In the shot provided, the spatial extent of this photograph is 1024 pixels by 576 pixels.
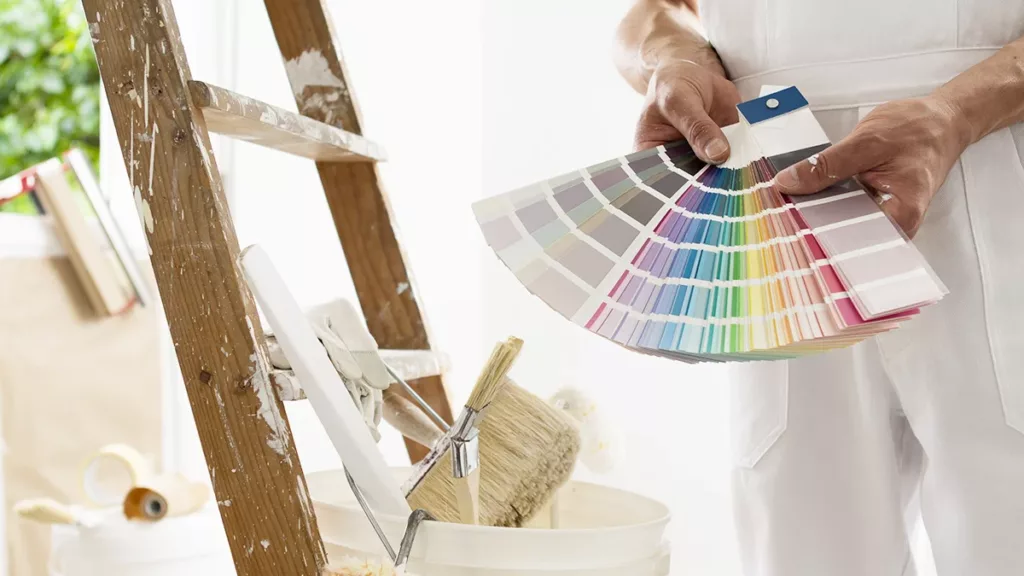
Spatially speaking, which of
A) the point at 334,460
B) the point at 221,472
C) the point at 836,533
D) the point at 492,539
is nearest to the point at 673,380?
the point at 836,533

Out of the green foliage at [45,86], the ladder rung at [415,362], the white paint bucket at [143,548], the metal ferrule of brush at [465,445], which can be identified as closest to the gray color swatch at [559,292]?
the metal ferrule of brush at [465,445]

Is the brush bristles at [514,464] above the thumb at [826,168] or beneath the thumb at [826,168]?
beneath

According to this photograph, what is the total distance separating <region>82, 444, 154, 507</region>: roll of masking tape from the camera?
105 centimetres

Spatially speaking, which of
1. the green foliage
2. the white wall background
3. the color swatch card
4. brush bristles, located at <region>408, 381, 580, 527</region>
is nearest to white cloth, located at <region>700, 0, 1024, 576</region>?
the color swatch card

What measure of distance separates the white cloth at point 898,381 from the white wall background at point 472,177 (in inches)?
21.9

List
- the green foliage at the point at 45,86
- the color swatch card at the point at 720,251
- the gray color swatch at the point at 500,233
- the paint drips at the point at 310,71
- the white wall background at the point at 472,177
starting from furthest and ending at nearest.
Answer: the green foliage at the point at 45,86 → the white wall background at the point at 472,177 → the paint drips at the point at 310,71 → the gray color swatch at the point at 500,233 → the color swatch card at the point at 720,251

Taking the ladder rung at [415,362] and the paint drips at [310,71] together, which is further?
the paint drips at [310,71]

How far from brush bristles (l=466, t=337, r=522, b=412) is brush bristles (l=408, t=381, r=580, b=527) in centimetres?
3

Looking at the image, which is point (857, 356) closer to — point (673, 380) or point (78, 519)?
point (673, 380)

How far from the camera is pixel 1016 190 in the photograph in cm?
65

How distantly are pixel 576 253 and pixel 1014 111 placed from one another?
0.35 metres

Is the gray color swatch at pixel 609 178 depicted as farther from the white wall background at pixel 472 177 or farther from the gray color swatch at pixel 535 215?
the white wall background at pixel 472 177

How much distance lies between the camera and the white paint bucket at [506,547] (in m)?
0.59

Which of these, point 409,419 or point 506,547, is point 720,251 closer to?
point 506,547
